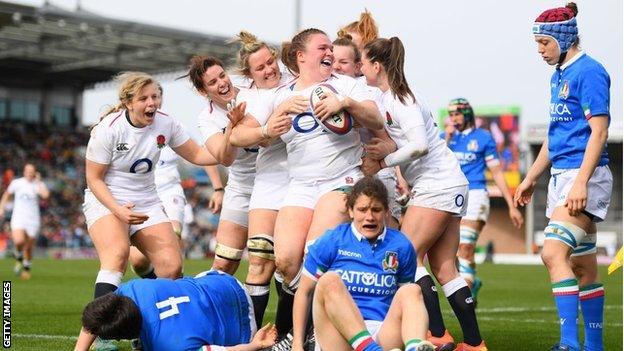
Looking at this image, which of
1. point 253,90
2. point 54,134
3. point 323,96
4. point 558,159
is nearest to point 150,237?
point 253,90

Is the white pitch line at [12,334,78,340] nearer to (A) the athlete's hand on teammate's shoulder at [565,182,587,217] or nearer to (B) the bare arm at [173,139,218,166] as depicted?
(B) the bare arm at [173,139,218,166]

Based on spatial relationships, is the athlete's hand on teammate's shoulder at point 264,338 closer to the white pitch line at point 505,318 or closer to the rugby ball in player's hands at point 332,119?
the rugby ball in player's hands at point 332,119

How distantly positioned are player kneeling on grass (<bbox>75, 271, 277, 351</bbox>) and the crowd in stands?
33.6m

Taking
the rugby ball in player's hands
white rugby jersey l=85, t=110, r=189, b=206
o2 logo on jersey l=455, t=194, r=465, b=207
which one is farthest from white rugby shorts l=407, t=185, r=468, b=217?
white rugby jersey l=85, t=110, r=189, b=206

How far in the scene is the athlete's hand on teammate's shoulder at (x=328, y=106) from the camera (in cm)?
766

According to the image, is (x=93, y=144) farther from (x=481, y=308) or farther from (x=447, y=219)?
(x=481, y=308)

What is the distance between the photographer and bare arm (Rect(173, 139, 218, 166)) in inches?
366

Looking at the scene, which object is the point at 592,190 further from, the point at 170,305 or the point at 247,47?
the point at 170,305

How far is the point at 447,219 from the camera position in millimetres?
8414

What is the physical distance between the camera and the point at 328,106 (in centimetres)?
767

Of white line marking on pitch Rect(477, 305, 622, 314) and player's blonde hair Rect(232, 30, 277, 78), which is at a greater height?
player's blonde hair Rect(232, 30, 277, 78)

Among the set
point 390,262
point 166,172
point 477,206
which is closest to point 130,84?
point 390,262

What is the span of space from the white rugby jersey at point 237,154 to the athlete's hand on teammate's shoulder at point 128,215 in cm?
89

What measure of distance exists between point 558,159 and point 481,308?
23.3 feet
